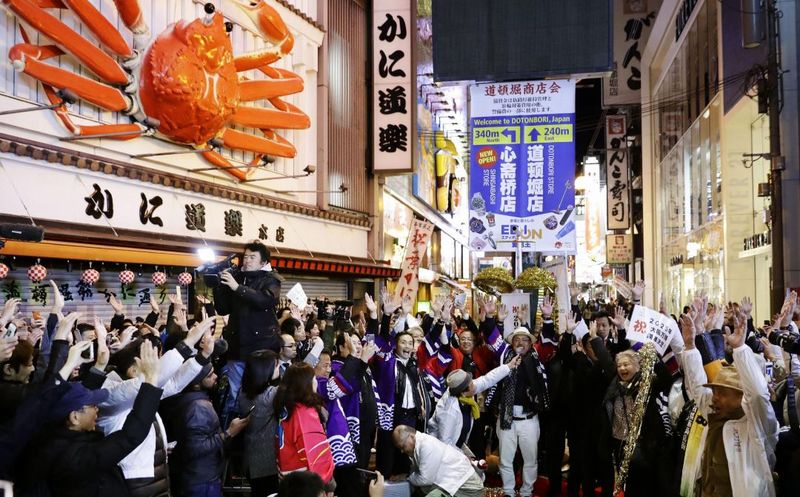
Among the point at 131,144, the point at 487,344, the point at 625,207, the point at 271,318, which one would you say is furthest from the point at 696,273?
the point at 271,318

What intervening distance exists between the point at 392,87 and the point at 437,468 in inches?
689

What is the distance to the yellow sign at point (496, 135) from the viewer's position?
15.3 metres

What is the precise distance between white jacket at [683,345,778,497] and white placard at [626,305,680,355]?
1.83 m

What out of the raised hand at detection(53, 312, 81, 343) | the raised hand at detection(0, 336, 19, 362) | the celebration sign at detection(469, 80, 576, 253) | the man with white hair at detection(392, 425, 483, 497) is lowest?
the man with white hair at detection(392, 425, 483, 497)

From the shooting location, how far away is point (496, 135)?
1543cm

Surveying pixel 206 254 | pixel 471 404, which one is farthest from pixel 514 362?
pixel 206 254

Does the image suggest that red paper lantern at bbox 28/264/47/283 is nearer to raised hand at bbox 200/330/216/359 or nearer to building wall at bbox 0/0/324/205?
building wall at bbox 0/0/324/205

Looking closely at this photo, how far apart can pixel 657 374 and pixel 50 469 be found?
17.1 ft

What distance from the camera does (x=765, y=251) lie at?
19.0 m

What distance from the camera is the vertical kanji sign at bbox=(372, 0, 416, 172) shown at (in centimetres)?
2225

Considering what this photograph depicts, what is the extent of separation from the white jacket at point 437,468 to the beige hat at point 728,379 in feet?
6.61

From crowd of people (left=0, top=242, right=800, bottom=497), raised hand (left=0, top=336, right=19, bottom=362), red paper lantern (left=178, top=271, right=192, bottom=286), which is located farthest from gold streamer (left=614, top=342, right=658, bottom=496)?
red paper lantern (left=178, top=271, right=192, bottom=286)

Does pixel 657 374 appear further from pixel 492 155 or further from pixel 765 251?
pixel 765 251

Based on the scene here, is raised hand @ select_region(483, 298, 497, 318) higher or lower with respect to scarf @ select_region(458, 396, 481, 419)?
higher
